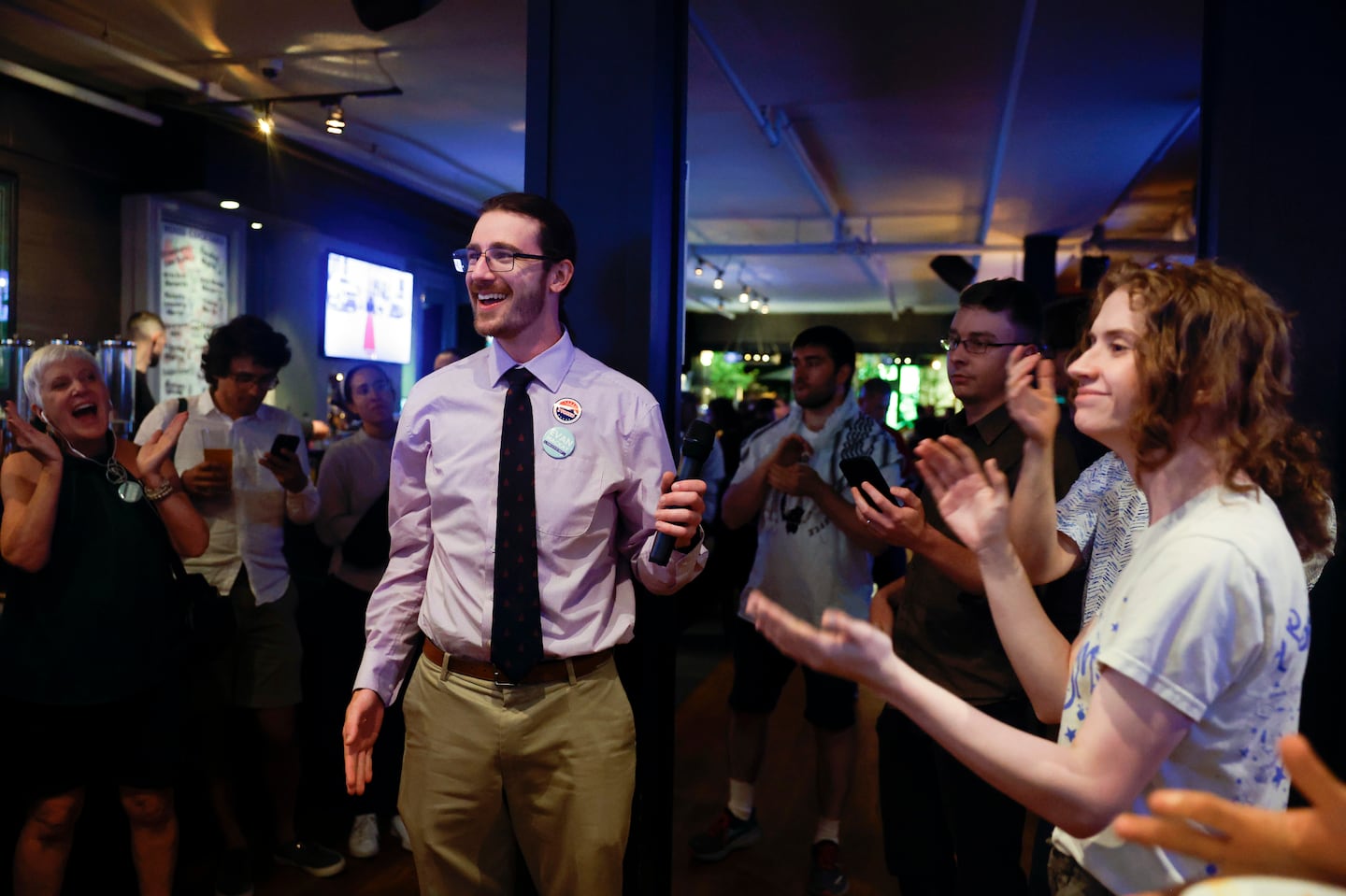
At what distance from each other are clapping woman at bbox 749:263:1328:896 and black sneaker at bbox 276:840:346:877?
264 centimetres

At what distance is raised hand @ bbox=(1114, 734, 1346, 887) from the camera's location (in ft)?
2.60

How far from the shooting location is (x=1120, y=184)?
7.89 metres

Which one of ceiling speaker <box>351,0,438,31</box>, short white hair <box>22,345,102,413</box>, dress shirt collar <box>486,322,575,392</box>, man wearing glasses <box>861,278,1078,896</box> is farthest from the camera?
ceiling speaker <box>351,0,438,31</box>

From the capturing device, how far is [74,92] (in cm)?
529

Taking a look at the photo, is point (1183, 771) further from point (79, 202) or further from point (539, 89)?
point (79, 202)

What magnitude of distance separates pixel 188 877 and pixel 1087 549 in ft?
9.67

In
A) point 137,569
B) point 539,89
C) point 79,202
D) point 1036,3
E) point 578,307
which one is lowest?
point 137,569

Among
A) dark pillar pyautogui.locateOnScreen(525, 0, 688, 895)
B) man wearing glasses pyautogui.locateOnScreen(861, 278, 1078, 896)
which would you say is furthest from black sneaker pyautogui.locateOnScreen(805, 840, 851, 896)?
dark pillar pyautogui.locateOnScreen(525, 0, 688, 895)

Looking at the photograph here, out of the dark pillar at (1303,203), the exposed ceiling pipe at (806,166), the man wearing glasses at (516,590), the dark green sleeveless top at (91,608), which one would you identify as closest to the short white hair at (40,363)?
the dark green sleeveless top at (91,608)

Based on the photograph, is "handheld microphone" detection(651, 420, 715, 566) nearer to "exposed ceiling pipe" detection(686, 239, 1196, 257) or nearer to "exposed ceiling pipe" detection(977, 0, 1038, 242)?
"exposed ceiling pipe" detection(977, 0, 1038, 242)

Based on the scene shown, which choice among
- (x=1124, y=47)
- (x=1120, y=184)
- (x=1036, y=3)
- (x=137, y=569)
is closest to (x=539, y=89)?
(x=137, y=569)

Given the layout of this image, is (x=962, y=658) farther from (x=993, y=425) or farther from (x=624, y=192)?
(x=624, y=192)

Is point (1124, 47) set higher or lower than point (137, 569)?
higher

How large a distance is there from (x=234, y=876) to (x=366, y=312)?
6.15m
